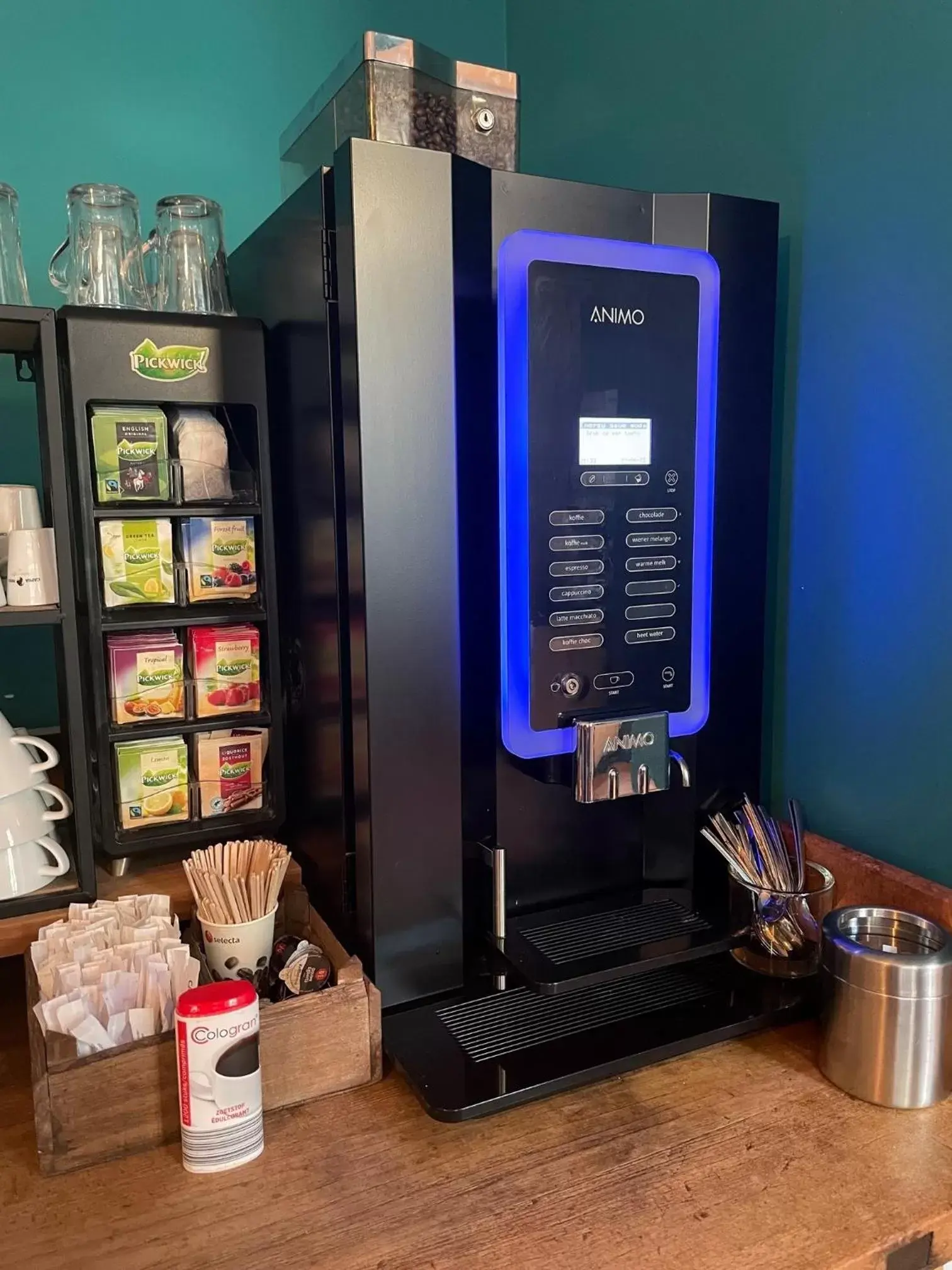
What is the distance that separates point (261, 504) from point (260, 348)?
0.16 metres

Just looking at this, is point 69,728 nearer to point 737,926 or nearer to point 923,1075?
point 737,926

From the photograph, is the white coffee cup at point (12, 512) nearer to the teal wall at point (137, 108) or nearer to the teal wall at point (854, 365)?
the teal wall at point (137, 108)

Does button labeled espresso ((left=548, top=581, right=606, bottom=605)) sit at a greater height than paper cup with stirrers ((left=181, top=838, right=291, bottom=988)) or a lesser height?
greater

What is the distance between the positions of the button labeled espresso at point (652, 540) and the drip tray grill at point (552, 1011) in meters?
0.40

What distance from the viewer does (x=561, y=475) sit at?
83 cm

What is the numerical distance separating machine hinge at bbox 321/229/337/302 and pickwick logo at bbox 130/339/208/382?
202 millimetres

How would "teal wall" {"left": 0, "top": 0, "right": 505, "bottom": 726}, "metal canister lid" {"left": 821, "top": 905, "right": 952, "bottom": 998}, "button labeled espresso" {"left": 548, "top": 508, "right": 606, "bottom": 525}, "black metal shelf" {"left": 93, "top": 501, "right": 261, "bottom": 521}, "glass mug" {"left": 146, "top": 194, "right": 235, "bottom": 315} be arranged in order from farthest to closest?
"teal wall" {"left": 0, "top": 0, "right": 505, "bottom": 726} → "glass mug" {"left": 146, "top": 194, "right": 235, "bottom": 315} → "black metal shelf" {"left": 93, "top": 501, "right": 261, "bottom": 521} → "button labeled espresso" {"left": 548, "top": 508, "right": 606, "bottom": 525} → "metal canister lid" {"left": 821, "top": 905, "right": 952, "bottom": 998}

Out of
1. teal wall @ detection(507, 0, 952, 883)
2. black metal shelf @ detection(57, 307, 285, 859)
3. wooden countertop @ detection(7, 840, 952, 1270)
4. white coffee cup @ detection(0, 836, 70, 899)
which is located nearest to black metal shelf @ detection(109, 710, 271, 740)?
black metal shelf @ detection(57, 307, 285, 859)

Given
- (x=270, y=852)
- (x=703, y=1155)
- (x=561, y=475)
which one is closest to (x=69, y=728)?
(x=270, y=852)

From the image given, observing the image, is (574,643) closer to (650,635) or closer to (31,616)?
(650,635)

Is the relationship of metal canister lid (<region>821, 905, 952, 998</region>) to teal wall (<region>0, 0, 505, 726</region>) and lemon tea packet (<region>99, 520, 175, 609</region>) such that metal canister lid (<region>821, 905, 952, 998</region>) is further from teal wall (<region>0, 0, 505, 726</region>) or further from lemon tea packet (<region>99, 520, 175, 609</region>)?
teal wall (<region>0, 0, 505, 726</region>)

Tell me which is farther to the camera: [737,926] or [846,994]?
[737,926]

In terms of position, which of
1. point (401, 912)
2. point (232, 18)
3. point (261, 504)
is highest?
point (232, 18)

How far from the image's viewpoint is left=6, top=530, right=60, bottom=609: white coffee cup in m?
0.86
